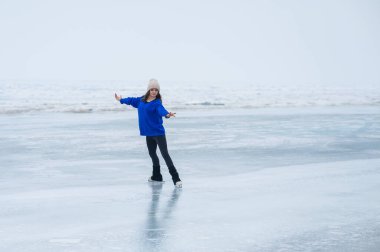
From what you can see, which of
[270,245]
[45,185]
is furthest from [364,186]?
[45,185]

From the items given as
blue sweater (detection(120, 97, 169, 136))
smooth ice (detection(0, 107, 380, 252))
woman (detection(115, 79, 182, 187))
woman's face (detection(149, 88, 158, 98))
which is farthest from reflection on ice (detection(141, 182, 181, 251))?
woman's face (detection(149, 88, 158, 98))

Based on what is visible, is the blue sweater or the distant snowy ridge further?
the distant snowy ridge

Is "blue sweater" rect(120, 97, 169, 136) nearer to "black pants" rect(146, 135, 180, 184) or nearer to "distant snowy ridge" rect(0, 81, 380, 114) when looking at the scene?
"black pants" rect(146, 135, 180, 184)

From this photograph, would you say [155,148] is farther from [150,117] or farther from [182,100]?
[182,100]

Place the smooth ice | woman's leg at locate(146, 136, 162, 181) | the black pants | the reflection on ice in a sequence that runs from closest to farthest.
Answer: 1. the reflection on ice
2. the smooth ice
3. the black pants
4. woman's leg at locate(146, 136, 162, 181)

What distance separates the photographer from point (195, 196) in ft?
30.0

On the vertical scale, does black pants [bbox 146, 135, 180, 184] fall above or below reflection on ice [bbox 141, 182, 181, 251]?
above

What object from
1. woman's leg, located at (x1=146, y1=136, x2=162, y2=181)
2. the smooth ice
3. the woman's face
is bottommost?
the smooth ice

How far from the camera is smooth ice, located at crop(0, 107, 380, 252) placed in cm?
673

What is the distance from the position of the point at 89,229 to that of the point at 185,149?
25.5 ft

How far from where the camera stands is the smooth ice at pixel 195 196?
673cm

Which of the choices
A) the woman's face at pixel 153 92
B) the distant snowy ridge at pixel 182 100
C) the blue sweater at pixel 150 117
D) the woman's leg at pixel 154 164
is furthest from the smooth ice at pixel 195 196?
the distant snowy ridge at pixel 182 100

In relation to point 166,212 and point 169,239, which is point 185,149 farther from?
point 169,239

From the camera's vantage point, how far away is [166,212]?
806 centimetres
